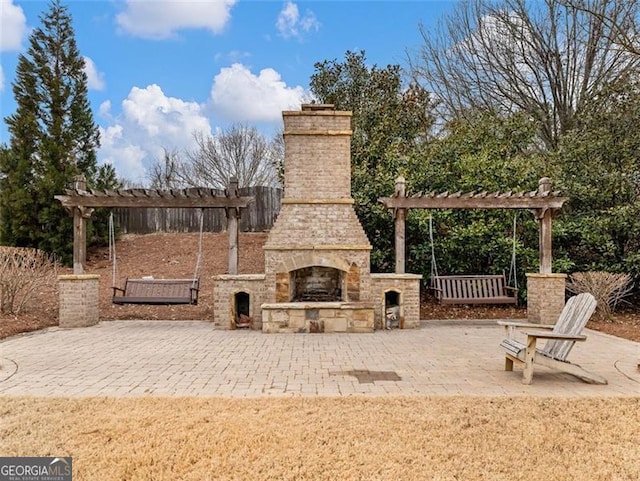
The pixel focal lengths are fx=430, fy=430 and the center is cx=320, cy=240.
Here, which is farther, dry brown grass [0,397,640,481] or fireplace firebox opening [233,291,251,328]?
fireplace firebox opening [233,291,251,328]

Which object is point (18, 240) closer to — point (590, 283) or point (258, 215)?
point (258, 215)

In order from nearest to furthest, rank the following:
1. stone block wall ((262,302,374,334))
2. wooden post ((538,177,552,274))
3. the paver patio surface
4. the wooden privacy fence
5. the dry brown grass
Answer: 1. the dry brown grass
2. the paver patio surface
3. stone block wall ((262,302,374,334))
4. wooden post ((538,177,552,274))
5. the wooden privacy fence

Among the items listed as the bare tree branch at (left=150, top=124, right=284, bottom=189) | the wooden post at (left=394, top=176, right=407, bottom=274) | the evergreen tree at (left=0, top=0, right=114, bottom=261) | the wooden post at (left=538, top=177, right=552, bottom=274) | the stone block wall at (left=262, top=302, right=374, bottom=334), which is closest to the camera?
the stone block wall at (left=262, top=302, right=374, bottom=334)

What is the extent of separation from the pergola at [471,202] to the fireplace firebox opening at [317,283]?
1468 mm

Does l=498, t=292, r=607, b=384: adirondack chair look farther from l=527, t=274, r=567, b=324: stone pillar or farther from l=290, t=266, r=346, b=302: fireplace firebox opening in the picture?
l=290, t=266, r=346, b=302: fireplace firebox opening

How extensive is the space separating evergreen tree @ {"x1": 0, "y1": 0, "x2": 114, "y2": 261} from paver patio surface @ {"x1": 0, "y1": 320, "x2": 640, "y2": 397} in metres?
7.72

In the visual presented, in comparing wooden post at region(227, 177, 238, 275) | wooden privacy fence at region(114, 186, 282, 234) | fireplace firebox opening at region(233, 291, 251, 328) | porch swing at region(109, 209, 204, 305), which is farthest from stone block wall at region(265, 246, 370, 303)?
wooden privacy fence at region(114, 186, 282, 234)

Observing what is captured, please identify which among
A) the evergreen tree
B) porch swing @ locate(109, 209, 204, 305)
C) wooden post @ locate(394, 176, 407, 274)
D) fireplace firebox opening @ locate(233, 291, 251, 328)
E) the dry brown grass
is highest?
the evergreen tree

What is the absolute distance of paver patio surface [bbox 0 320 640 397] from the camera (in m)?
4.55

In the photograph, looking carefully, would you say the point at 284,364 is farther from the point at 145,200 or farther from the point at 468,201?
the point at 468,201

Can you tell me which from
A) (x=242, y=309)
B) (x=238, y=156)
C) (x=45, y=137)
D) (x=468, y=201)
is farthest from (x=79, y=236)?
(x=238, y=156)

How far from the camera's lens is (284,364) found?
18.4 ft

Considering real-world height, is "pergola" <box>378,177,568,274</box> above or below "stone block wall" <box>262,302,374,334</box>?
above

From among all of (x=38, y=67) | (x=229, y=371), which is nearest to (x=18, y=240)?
(x=38, y=67)
